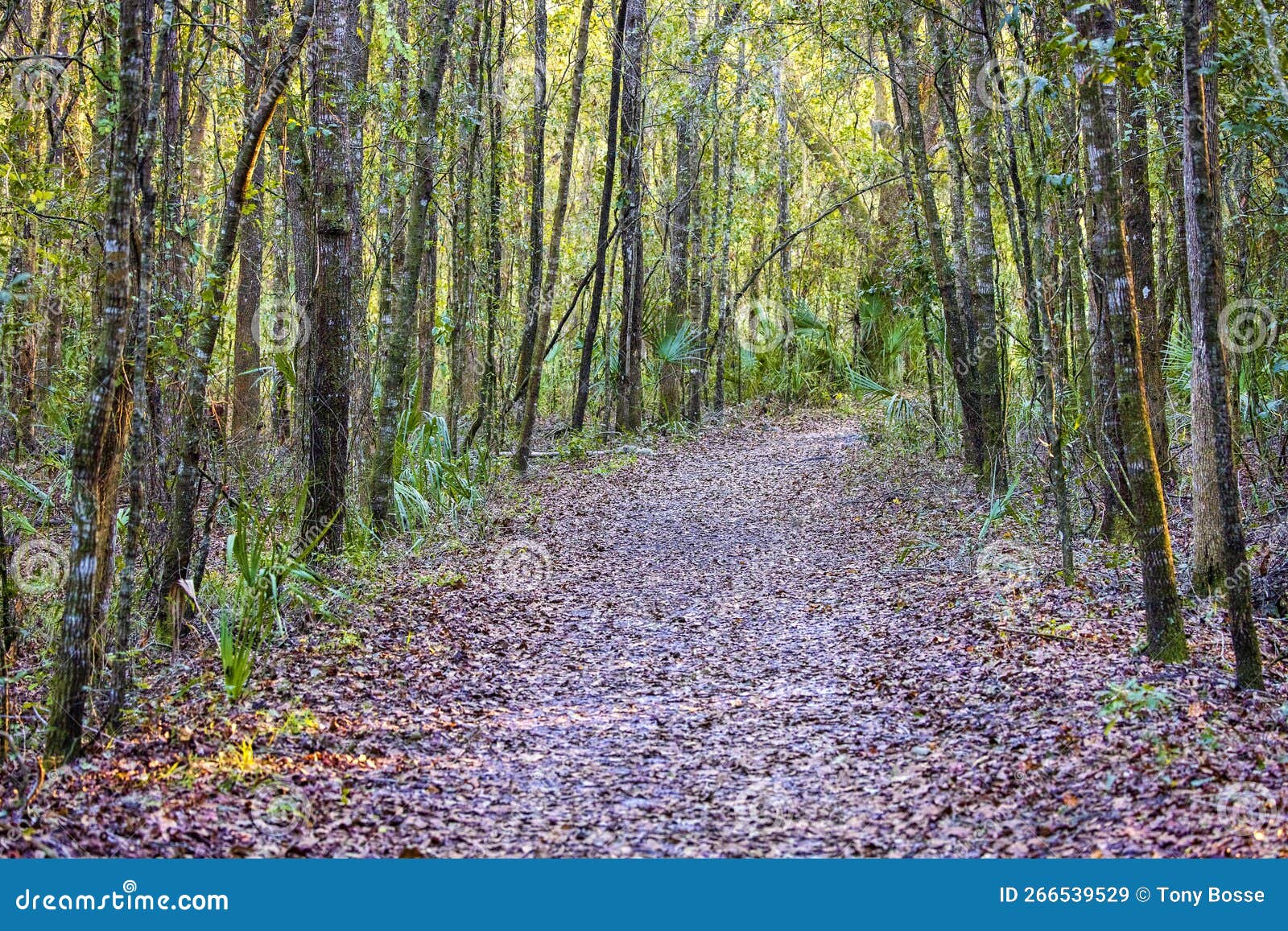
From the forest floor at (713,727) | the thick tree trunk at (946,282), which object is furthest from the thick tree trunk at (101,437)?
the thick tree trunk at (946,282)

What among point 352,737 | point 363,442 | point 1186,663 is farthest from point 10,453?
point 1186,663

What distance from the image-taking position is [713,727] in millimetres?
5660

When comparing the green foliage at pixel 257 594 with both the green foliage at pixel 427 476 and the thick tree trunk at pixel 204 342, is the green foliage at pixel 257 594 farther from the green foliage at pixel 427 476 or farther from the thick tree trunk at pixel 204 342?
the green foliage at pixel 427 476

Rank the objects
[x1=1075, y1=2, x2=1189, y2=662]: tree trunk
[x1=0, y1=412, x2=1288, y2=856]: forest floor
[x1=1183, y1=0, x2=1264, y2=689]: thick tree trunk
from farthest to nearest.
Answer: [x1=1075, y1=2, x2=1189, y2=662]: tree trunk → [x1=1183, y1=0, x2=1264, y2=689]: thick tree trunk → [x1=0, y1=412, x2=1288, y2=856]: forest floor

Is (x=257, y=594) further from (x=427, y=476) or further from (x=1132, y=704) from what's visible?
(x=1132, y=704)

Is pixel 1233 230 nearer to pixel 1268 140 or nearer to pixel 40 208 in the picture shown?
pixel 1268 140

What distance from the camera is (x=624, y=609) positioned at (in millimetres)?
8242

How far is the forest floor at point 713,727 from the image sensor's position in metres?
4.14

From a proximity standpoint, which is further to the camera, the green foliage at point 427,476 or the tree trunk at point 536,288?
the tree trunk at point 536,288

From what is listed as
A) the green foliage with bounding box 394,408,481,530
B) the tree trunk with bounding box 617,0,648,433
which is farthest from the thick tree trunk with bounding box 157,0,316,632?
the tree trunk with bounding box 617,0,648,433

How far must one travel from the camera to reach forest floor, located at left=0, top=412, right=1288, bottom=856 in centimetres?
414

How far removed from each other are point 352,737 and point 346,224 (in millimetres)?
4518

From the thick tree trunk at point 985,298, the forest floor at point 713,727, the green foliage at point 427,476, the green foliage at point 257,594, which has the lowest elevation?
the forest floor at point 713,727

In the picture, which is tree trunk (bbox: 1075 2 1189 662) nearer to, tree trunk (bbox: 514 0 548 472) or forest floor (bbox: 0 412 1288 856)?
forest floor (bbox: 0 412 1288 856)
